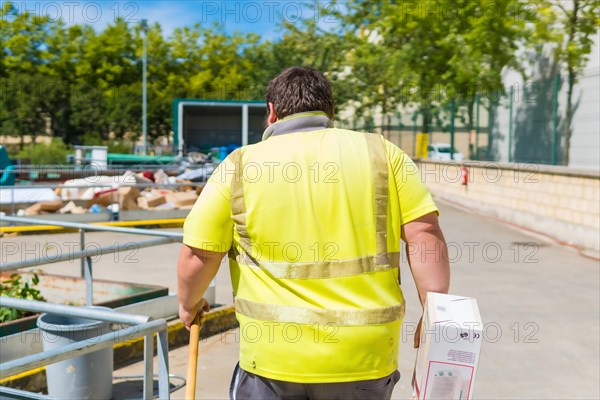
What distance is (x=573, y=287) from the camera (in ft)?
32.2

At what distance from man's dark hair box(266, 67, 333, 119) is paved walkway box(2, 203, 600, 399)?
341 cm

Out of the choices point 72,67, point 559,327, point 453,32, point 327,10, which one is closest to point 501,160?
point 453,32

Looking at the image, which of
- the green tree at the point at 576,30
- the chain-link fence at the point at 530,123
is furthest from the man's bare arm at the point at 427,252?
the green tree at the point at 576,30

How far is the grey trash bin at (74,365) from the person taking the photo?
486 centimetres

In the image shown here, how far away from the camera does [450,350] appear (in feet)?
7.11

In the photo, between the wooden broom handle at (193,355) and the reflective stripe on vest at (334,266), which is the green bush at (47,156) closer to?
the wooden broom handle at (193,355)

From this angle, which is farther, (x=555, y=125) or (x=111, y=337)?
(x=555, y=125)

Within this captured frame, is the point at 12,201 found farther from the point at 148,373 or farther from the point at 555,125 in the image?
the point at 148,373

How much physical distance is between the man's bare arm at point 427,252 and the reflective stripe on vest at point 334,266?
93 millimetres

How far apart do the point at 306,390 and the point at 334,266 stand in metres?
0.41

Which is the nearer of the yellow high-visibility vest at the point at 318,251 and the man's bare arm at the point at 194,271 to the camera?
the yellow high-visibility vest at the point at 318,251

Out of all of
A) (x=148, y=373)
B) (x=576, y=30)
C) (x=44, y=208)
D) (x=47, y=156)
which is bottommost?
(x=44, y=208)

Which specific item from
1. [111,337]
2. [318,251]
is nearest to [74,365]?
[111,337]

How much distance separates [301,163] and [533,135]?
14934 mm
